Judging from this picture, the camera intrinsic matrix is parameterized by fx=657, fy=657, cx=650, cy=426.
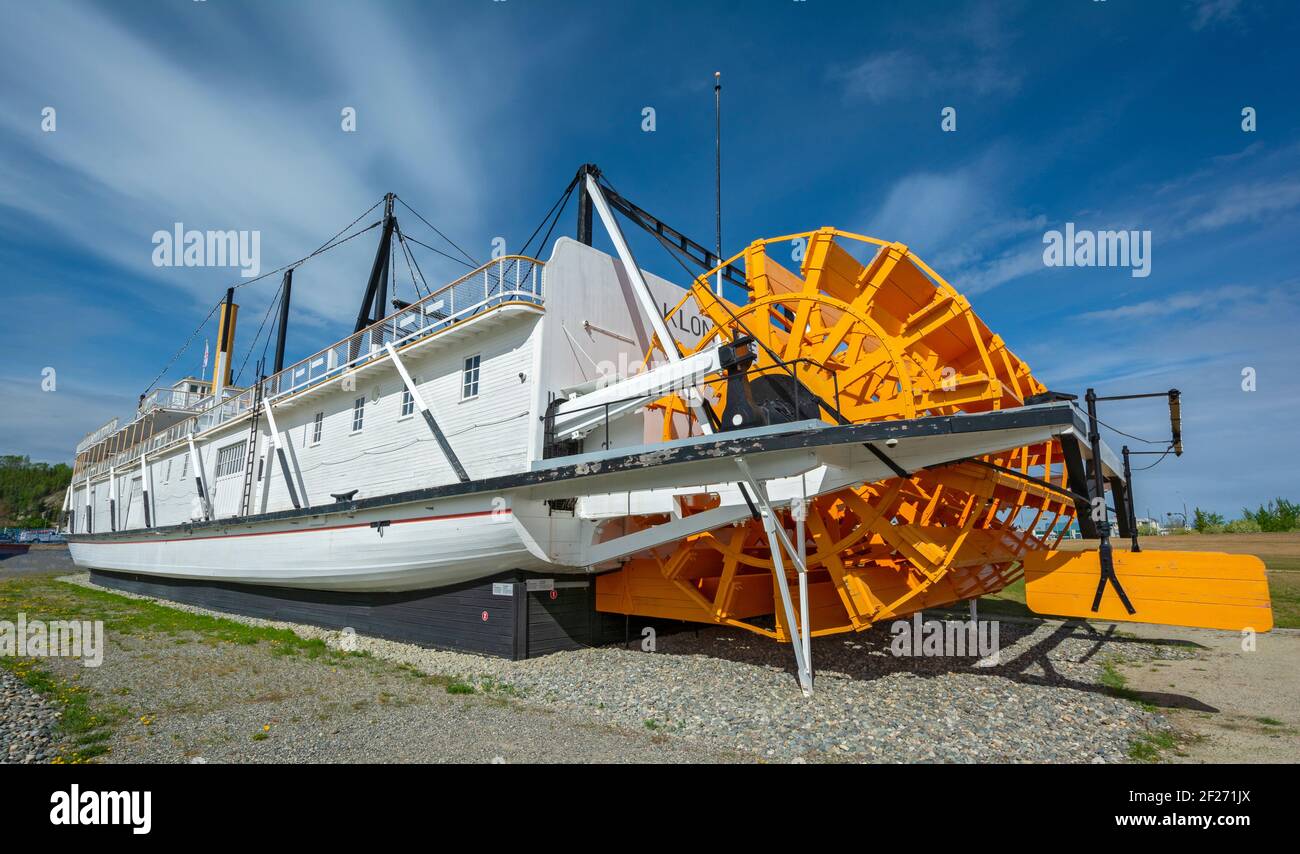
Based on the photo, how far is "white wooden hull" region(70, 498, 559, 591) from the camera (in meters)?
8.74

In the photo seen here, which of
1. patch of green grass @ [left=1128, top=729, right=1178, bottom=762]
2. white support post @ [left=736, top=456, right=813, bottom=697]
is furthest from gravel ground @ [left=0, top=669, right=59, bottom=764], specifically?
patch of green grass @ [left=1128, top=729, right=1178, bottom=762]

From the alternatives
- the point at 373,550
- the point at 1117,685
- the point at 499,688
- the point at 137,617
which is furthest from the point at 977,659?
the point at 137,617

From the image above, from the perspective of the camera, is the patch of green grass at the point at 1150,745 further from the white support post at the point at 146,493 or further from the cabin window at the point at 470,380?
the white support post at the point at 146,493

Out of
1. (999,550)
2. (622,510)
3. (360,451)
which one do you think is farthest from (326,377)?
(999,550)

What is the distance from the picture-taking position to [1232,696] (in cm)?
725

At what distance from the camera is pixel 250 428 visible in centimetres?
1538

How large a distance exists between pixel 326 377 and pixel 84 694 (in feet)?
22.4

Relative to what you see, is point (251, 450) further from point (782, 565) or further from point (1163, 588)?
point (1163, 588)

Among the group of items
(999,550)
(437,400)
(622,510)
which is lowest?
(999,550)

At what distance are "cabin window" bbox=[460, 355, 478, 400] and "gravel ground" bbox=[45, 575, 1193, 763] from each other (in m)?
3.85

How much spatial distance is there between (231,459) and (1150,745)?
18.5m
